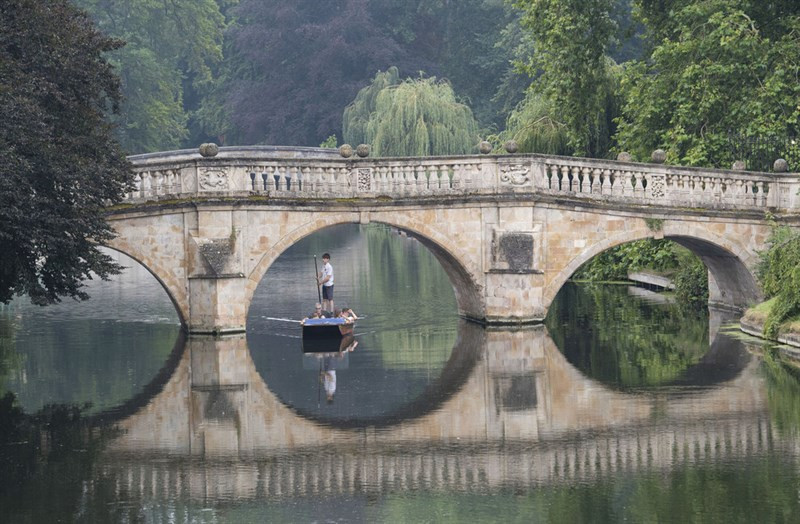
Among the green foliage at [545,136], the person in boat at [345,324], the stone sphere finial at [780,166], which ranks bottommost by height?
the person in boat at [345,324]

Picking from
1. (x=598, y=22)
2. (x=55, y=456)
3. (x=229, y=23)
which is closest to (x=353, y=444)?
(x=55, y=456)

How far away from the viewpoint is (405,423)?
17.5 m

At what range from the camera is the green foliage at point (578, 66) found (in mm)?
32812

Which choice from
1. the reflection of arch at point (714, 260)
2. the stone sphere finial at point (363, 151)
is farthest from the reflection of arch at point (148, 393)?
the reflection of arch at point (714, 260)

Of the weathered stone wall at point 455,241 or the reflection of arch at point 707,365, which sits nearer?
the reflection of arch at point 707,365

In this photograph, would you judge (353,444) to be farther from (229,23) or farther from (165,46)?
(229,23)

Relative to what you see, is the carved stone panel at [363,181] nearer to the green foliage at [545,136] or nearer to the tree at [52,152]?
the tree at [52,152]

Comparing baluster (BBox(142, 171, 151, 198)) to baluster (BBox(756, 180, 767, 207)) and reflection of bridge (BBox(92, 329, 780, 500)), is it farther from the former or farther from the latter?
baluster (BBox(756, 180, 767, 207))

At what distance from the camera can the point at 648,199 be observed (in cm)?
2653

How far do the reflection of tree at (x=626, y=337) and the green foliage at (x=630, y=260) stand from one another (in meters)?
1.05

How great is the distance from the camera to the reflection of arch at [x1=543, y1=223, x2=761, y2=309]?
26328 millimetres

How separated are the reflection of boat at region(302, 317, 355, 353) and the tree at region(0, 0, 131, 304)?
12.8ft

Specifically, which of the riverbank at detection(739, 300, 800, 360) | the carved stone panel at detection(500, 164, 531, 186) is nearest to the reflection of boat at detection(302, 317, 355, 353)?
the carved stone panel at detection(500, 164, 531, 186)

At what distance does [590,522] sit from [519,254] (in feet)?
43.6
